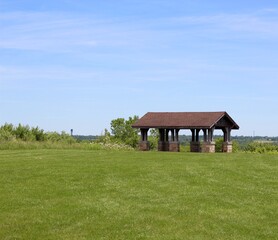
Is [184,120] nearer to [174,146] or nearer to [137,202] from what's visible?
[174,146]

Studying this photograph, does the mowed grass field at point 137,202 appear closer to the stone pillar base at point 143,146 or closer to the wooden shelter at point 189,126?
the wooden shelter at point 189,126

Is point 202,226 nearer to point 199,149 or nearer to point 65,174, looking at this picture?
point 65,174

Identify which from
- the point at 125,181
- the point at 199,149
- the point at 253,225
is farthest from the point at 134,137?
the point at 253,225

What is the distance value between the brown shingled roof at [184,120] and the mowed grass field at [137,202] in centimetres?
1896

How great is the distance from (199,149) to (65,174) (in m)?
27.0

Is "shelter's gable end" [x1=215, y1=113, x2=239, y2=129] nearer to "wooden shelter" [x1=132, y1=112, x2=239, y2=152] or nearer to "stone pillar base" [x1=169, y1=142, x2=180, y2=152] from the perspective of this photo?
"wooden shelter" [x1=132, y1=112, x2=239, y2=152]

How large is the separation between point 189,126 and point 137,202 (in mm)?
28240

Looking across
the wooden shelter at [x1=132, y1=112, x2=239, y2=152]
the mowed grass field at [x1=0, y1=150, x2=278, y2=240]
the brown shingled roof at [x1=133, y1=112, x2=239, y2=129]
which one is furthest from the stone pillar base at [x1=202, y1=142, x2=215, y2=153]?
the mowed grass field at [x1=0, y1=150, x2=278, y2=240]

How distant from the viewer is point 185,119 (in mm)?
44875

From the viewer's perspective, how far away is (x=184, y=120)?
147 ft

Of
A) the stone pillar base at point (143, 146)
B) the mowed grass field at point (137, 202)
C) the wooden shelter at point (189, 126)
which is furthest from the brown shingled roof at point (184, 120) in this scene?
the mowed grass field at point (137, 202)

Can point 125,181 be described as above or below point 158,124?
below

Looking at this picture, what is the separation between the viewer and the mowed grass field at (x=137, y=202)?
41.2 ft

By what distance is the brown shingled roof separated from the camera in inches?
1687
